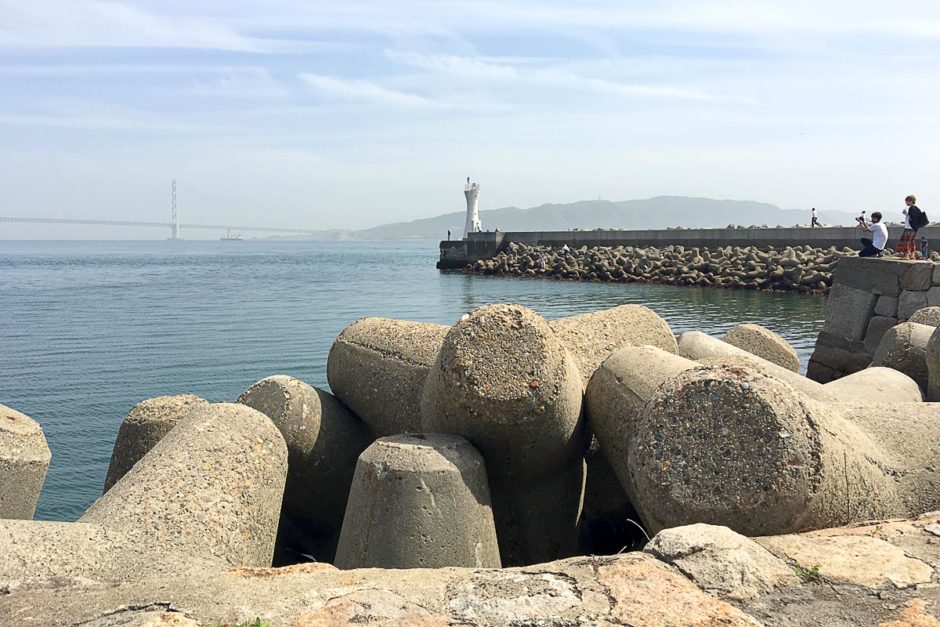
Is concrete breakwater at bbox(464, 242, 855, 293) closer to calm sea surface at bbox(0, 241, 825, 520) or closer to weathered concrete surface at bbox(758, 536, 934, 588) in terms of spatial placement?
calm sea surface at bbox(0, 241, 825, 520)

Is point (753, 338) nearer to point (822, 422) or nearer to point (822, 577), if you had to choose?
point (822, 422)

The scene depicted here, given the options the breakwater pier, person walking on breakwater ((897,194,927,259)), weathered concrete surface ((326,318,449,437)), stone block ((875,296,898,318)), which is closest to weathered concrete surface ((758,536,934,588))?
weathered concrete surface ((326,318,449,437))

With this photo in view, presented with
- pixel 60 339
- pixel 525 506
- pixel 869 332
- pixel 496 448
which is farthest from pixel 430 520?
pixel 60 339

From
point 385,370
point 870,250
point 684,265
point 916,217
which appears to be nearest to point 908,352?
point 385,370

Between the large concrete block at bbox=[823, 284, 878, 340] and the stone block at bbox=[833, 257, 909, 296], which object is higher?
the stone block at bbox=[833, 257, 909, 296]

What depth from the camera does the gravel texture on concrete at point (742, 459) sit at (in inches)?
121

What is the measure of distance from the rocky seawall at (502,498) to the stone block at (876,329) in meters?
6.20

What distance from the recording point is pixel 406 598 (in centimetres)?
239

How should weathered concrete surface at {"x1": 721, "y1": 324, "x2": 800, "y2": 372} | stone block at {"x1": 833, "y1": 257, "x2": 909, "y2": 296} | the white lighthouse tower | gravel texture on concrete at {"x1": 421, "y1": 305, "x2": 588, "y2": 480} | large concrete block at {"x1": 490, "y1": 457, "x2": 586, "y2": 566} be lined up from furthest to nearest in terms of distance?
the white lighthouse tower → stone block at {"x1": 833, "y1": 257, "x2": 909, "y2": 296} → weathered concrete surface at {"x1": 721, "y1": 324, "x2": 800, "y2": 372} → large concrete block at {"x1": 490, "y1": 457, "x2": 586, "y2": 566} → gravel texture on concrete at {"x1": 421, "y1": 305, "x2": 588, "y2": 480}

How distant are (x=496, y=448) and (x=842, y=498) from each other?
1.53m

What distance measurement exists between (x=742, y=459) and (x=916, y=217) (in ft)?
39.1

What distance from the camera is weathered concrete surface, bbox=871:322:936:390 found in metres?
6.90

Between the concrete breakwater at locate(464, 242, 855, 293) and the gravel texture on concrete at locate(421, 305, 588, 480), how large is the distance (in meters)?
23.0

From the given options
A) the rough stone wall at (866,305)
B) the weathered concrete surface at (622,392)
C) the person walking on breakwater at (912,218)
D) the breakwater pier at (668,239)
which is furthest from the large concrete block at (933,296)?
the breakwater pier at (668,239)
